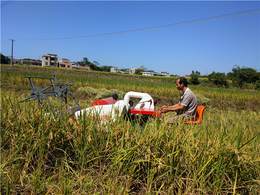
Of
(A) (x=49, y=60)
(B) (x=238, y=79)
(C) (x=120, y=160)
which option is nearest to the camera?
(C) (x=120, y=160)

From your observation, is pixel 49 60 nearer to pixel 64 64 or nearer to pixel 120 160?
pixel 64 64

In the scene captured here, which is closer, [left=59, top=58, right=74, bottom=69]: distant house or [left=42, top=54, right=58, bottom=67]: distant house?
[left=42, top=54, right=58, bottom=67]: distant house

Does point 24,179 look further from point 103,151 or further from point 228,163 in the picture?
point 228,163

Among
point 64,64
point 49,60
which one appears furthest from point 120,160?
point 64,64

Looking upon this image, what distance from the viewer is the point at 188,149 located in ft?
6.18

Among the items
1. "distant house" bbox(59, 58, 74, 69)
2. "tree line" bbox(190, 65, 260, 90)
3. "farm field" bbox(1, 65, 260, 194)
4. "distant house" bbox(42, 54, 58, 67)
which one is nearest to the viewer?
"farm field" bbox(1, 65, 260, 194)

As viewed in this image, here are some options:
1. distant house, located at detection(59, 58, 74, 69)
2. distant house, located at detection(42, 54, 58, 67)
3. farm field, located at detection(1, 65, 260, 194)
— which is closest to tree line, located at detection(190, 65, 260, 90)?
farm field, located at detection(1, 65, 260, 194)

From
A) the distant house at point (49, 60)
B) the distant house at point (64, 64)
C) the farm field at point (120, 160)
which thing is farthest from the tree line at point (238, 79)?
the distant house at point (64, 64)

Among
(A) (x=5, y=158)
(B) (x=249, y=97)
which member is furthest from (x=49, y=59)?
(A) (x=5, y=158)

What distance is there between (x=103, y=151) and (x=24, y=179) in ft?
2.83

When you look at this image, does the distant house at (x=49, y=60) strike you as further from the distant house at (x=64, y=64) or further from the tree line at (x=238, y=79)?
the tree line at (x=238, y=79)

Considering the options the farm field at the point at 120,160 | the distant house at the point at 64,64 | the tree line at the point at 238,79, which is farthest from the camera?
the distant house at the point at 64,64

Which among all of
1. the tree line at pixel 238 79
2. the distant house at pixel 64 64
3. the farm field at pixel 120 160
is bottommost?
the farm field at pixel 120 160

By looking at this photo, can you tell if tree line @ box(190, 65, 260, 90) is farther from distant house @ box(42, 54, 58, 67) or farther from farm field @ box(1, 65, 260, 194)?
distant house @ box(42, 54, 58, 67)
